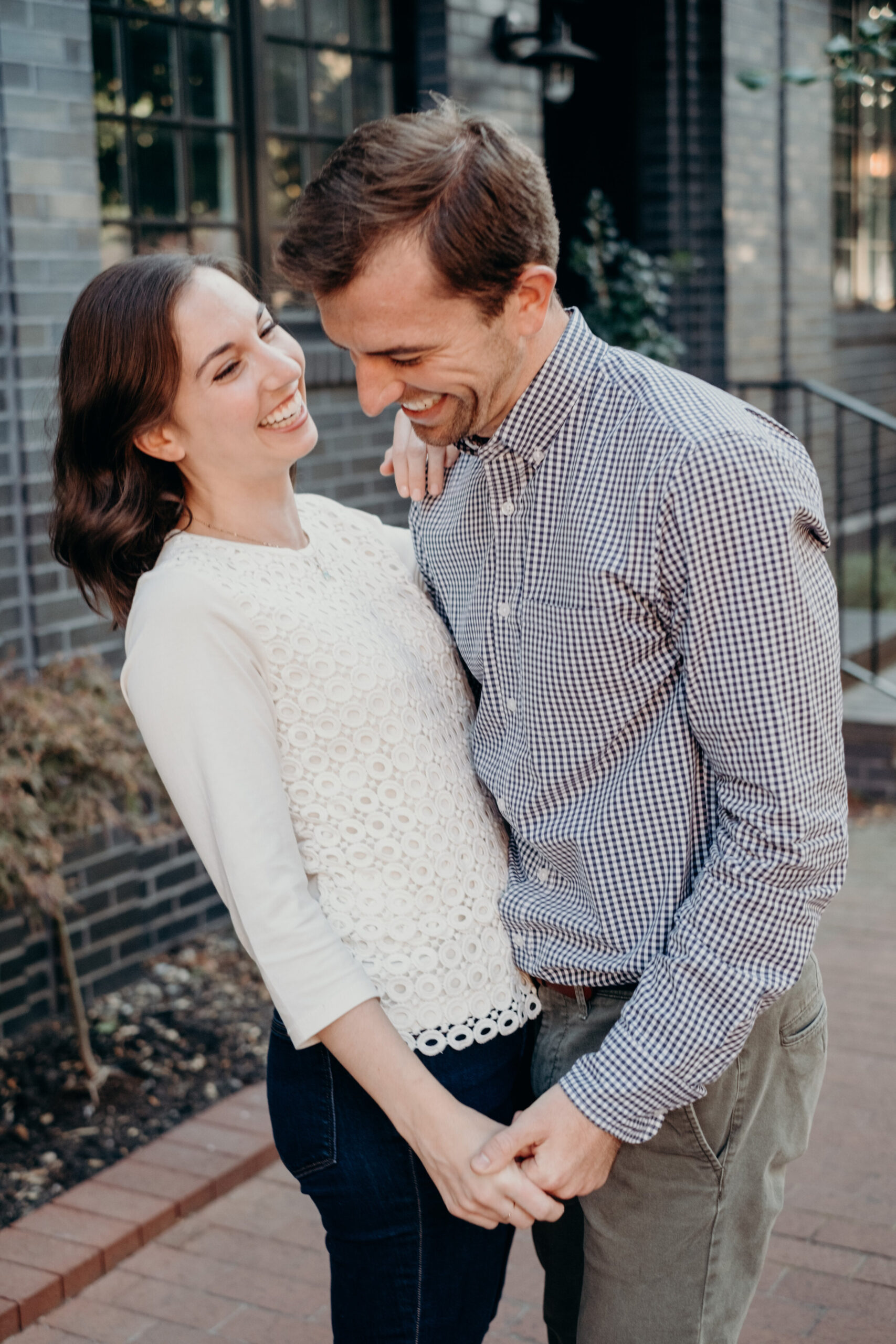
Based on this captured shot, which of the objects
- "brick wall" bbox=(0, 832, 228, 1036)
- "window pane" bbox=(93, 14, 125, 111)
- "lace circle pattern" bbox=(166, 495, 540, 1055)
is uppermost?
"window pane" bbox=(93, 14, 125, 111)

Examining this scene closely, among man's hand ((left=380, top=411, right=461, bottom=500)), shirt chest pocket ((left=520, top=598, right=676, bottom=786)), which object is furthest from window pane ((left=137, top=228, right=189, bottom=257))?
shirt chest pocket ((left=520, top=598, right=676, bottom=786))

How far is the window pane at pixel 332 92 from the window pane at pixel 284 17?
0.42 feet

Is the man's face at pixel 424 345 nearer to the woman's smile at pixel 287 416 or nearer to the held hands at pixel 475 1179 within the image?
the woman's smile at pixel 287 416

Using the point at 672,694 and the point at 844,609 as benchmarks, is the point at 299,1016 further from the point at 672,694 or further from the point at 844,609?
the point at 844,609

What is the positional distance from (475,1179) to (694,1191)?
12.2 inches

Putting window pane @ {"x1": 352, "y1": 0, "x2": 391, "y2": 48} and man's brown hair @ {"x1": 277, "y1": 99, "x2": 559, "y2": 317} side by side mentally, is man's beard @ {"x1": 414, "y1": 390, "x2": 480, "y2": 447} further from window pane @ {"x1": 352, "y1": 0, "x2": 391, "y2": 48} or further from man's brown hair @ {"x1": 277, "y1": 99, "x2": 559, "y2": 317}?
window pane @ {"x1": 352, "y1": 0, "x2": 391, "y2": 48}

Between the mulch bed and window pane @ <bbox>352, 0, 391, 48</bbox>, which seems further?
window pane @ <bbox>352, 0, 391, 48</bbox>

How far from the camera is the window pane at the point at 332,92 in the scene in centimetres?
552

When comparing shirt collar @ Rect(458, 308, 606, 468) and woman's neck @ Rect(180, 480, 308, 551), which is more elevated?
shirt collar @ Rect(458, 308, 606, 468)

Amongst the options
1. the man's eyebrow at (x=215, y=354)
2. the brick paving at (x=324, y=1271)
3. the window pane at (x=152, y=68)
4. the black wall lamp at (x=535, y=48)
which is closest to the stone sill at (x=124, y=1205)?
the brick paving at (x=324, y=1271)

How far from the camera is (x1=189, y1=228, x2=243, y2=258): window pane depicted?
5059 millimetres

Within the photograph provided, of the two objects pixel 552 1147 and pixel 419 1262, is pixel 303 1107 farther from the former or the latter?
pixel 552 1147

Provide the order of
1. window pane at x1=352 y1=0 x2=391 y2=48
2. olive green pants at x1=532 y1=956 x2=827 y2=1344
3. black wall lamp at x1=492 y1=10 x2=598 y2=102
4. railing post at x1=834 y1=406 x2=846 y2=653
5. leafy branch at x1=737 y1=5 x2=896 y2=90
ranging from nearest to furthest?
olive green pants at x1=532 y1=956 x2=827 y2=1344
window pane at x1=352 y1=0 x2=391 y2=48
black wall lamp at x1=492 y1=10 x2=598 y2=102
leafy branch at x1=737 y1=5 x2=896 y2=90
railing post at x1=834 y1=406 x2=846 y2=653

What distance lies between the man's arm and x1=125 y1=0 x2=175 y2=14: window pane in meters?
3.96
